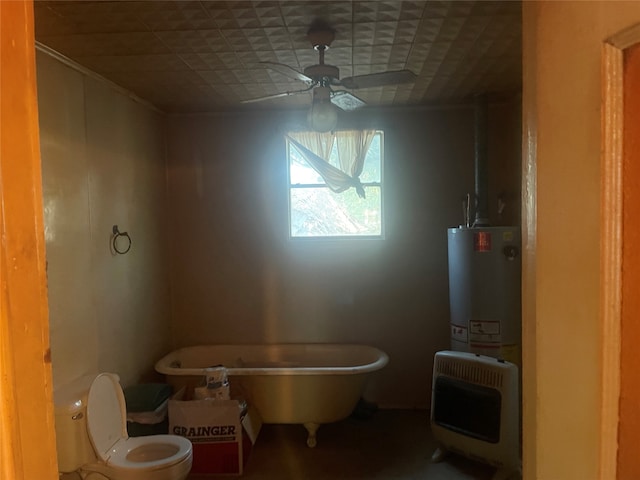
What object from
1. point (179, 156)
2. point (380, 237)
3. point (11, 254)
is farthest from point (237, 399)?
point (11, 254)

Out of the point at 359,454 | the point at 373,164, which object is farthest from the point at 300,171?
the point at 359,454

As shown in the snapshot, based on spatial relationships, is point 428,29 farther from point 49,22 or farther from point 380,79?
point 49,22

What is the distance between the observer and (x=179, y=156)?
400 cm

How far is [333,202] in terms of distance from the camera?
3.99 metres

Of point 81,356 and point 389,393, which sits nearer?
point 81,356

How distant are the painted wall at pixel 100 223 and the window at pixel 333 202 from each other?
1.11 m

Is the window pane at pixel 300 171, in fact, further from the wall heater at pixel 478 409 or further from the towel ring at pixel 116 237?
the wall heater at pixel 478 409

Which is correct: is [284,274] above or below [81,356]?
above

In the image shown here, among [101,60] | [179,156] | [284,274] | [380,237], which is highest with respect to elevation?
[101,60]

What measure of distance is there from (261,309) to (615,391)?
11.7ft

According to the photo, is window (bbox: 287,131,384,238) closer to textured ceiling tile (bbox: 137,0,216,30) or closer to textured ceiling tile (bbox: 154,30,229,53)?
textured ceiling tile (bbox: 154,30,229,53)

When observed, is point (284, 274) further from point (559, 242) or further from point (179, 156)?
point (559, 242)

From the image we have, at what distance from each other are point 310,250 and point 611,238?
11.1 ft

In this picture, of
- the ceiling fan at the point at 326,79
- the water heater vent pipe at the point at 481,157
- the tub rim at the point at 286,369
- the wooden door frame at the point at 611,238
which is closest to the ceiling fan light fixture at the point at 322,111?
the ceiling fan at the point at 326,79
